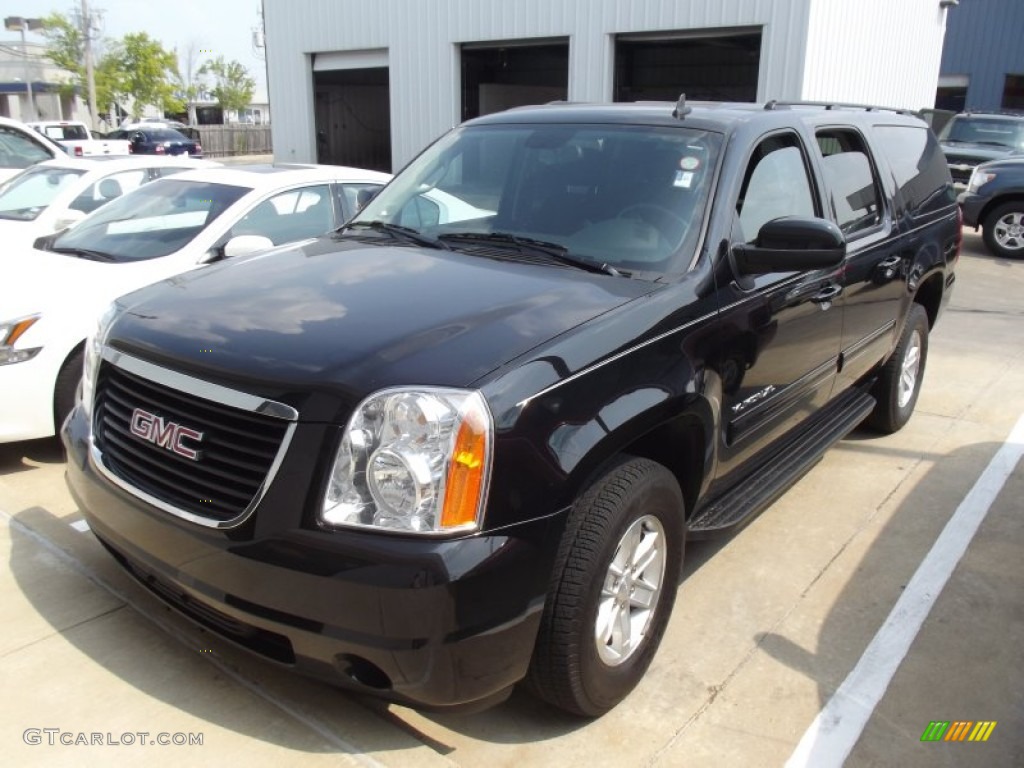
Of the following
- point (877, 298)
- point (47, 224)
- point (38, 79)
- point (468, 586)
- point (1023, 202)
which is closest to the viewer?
point (468, 586)

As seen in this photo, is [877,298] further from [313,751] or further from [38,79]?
[38,79]

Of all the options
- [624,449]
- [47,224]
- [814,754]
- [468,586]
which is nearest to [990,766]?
[814,754]

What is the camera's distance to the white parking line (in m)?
2.72

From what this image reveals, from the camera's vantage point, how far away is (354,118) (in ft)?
87.9

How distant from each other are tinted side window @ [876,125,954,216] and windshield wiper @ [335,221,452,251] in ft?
8.81

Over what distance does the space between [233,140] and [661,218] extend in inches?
1732

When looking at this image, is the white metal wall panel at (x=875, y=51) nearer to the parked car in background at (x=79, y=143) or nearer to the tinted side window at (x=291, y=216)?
the tinted side window at (x=291, y=216)

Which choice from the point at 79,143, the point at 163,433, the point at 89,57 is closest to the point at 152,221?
the point at 163,433

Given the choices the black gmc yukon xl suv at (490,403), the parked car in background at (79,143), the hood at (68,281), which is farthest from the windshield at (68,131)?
the black gmc yukon xl suv at (490,403)

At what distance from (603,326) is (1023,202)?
42.1 ft

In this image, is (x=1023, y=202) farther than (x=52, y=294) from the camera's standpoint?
Yes

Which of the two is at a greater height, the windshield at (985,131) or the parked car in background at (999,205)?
the windshield at (985,131)

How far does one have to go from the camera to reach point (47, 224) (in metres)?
6.77

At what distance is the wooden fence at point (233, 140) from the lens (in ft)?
136
